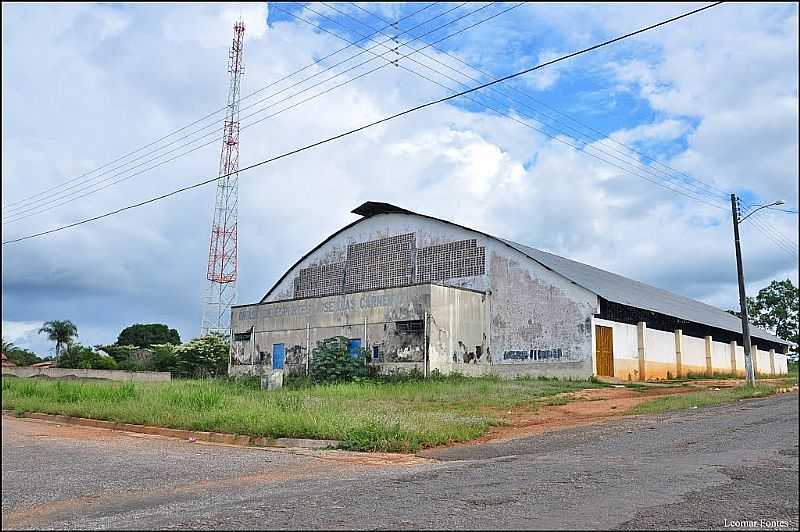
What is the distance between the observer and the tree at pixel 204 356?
41.8 meters

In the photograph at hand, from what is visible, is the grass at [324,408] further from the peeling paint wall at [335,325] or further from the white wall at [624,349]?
the white wall at [624,349]

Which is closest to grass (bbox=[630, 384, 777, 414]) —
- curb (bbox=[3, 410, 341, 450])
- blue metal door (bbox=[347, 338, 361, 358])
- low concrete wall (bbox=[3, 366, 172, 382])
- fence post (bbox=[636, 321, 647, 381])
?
curb (bbox=[3, 410, 341, 450])

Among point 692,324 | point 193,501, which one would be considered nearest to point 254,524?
point 193,501

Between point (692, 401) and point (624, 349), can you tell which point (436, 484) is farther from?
Result: point (624, 349)

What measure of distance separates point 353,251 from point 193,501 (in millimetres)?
30169

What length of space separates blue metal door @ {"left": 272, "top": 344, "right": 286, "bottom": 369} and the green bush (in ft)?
15.6

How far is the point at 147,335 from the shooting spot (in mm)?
70750

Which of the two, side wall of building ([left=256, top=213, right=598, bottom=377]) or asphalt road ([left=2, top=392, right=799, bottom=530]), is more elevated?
side wall of building ([left=256, top=213, right=598, bottom=377])

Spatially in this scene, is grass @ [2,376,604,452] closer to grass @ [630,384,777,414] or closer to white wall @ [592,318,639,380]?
grass @ [630,384,777,414]

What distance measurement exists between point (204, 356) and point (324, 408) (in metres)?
27.8

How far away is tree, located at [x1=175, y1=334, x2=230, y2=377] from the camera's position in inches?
1644

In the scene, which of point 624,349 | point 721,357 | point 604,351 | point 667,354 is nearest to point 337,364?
point 604,351

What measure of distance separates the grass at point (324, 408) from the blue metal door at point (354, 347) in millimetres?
4459

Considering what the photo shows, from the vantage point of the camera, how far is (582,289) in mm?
28875
